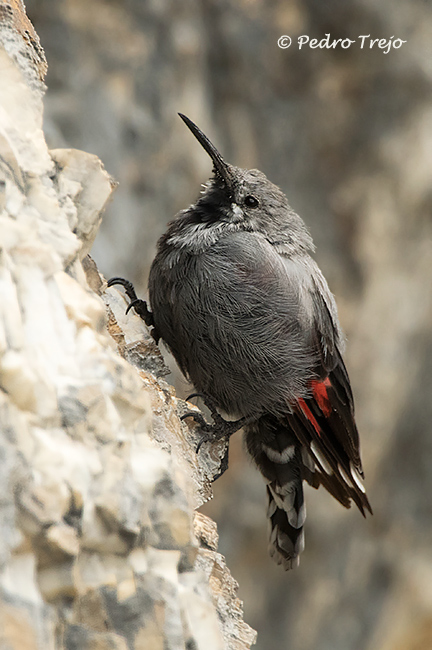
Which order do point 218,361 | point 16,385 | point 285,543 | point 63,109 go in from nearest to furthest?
1. point 16,385
2. point 218,361
3. point 285,543
4. point 63,109

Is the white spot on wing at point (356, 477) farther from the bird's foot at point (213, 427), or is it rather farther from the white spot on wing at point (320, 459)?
the bird's foot at point (213, 427)

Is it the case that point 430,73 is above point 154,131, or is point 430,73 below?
above

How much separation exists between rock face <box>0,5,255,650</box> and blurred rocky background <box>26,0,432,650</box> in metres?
2.52

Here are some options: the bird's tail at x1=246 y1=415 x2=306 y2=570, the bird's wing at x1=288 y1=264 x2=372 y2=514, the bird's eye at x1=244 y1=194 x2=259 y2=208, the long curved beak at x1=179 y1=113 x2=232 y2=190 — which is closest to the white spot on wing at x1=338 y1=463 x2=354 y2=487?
the bird's wing at x1=288 y1=264 x2=372 y2=514

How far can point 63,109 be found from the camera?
3496 mm

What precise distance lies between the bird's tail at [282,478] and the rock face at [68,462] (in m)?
1.22

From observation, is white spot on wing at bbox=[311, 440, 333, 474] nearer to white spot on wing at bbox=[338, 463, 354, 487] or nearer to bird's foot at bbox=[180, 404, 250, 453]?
white spot on wing at bbox=[338, 463, 354, 487]

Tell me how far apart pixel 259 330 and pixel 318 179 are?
7.26ft

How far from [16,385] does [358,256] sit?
10.7 feet

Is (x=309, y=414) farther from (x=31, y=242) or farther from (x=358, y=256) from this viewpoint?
(x=358, y=256)

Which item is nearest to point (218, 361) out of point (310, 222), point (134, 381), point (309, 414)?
point (309, 414)

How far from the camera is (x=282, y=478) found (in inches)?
91.6

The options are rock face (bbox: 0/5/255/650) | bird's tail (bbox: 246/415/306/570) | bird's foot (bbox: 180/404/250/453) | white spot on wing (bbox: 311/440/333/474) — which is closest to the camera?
rock face (bbox: 0/5/255/650)

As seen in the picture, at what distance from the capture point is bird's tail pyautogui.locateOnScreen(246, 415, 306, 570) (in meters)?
2.29
